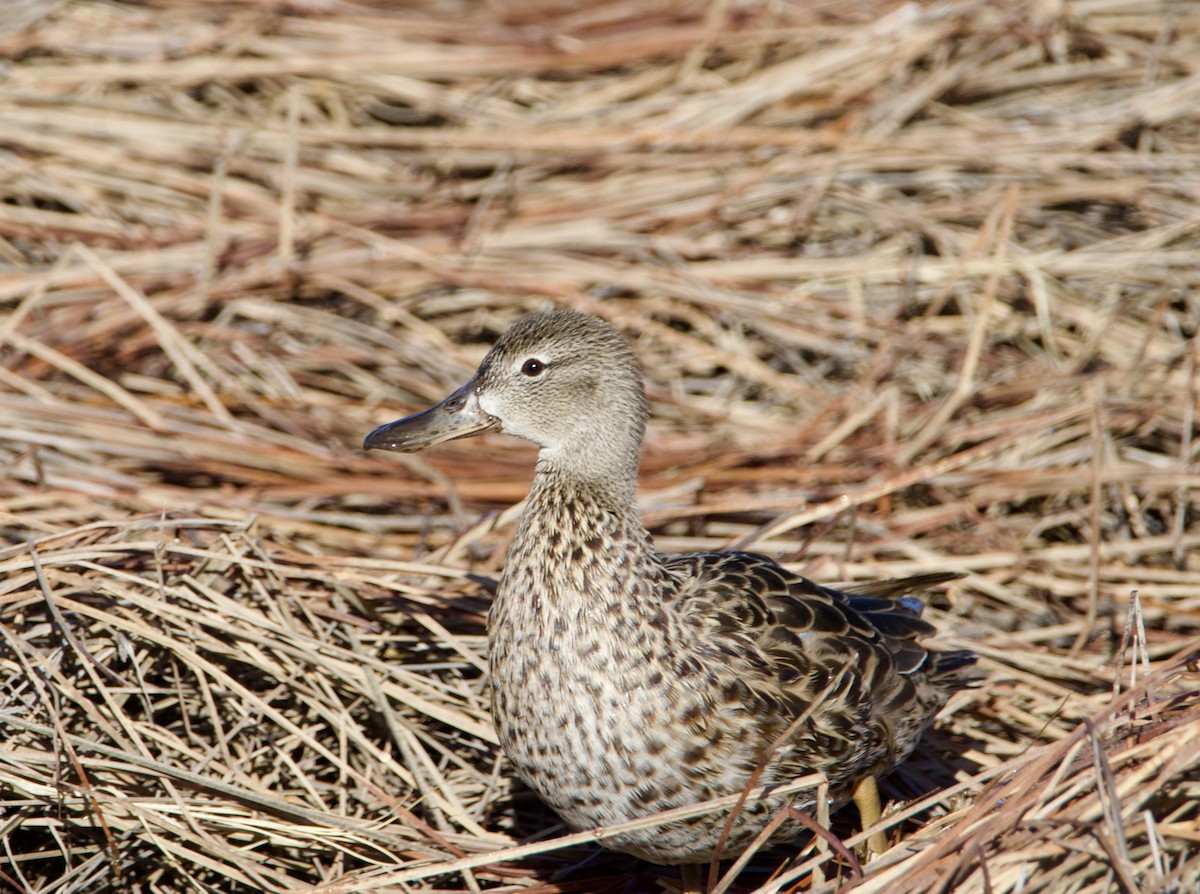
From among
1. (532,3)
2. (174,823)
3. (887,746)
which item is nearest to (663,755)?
(887,746)

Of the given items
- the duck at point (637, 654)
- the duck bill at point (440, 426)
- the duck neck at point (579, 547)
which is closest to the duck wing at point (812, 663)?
the duck at point (637, 654)

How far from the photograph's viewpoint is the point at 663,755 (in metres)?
3.08

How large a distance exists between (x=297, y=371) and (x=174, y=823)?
2384mm

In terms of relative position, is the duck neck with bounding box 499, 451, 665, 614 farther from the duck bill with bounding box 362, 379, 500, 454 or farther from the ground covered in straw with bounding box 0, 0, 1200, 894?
the ground covered in straw with bounding box 0, 0, 1200, 894

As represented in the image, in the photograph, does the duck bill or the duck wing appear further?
the duck bill

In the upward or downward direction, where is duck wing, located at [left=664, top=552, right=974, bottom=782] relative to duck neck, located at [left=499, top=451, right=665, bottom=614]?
downward

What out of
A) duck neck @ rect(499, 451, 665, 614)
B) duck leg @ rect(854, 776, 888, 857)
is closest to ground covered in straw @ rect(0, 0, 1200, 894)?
duck leg @ rect(854, 776, 888, 857)

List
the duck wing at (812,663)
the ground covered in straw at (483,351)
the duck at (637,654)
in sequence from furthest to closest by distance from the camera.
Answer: the ground covered in straw at (483,351) < the duck wing at (812,663) < the duck at (637,654)

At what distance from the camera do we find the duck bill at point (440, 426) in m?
3.45

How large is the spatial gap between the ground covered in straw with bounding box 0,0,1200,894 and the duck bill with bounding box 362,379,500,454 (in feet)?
2.27

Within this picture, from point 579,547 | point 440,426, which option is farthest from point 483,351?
point 579,547

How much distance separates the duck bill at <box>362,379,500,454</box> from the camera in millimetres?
3451

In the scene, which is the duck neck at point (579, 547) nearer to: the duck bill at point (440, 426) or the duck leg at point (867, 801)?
the duck bill at point (440, 426)

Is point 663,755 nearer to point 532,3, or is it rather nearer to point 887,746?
point 887,746
